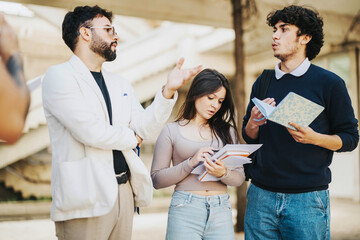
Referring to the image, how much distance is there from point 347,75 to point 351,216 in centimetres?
369

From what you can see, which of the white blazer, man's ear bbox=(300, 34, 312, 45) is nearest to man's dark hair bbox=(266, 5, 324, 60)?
man's ear bbox=(300, 34, 312, 45)

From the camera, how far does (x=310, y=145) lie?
7.11ft

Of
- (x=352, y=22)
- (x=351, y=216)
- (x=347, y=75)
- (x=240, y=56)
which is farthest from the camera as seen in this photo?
(x=347, y=75)

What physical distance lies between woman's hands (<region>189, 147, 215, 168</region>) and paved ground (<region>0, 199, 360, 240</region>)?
336 centimetres

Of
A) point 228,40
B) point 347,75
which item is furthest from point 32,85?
point 347,75

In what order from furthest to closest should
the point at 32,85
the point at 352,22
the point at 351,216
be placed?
1. the point at 352,22
2. the point at 351,216
3. the point at 32,85

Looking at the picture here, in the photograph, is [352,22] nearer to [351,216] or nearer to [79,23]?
[351,216]

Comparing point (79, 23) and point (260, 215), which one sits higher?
point (79, 23)

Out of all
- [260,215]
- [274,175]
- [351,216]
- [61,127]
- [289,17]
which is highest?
[289,17]

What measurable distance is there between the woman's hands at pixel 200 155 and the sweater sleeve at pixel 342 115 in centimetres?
73

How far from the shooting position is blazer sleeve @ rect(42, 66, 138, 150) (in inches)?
75.5

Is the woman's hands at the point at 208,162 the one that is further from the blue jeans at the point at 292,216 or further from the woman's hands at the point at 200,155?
the blue jeans at the point at 292,216

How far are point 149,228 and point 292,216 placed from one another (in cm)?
476

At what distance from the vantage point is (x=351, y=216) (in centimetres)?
722
